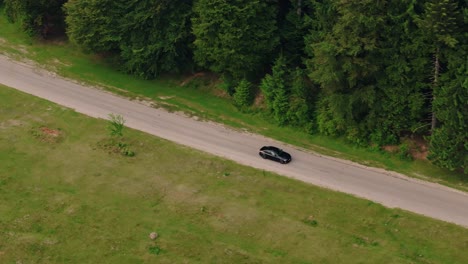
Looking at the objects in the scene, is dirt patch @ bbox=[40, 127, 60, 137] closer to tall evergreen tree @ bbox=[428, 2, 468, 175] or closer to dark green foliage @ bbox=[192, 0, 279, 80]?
dark green foliage @ bbox=[192, 0, 279, 80]

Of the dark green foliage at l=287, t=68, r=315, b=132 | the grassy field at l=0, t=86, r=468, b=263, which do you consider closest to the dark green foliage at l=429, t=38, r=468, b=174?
the grassy field at l=0, t=86, r=468, b=263

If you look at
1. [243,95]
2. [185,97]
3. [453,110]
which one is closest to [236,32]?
[243,95]

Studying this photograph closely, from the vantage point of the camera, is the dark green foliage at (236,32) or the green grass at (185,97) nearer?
the green grass at (185,97)

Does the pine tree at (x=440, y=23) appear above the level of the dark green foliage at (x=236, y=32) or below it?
above

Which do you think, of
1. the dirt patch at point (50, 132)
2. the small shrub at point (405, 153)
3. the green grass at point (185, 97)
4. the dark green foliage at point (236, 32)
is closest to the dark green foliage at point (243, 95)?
the green grass at point (185, 97)

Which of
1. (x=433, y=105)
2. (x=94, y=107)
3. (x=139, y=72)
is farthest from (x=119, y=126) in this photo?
(x=433, y=105)

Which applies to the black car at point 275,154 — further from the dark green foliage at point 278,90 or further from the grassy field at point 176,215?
the dark green foliage at point 278,90

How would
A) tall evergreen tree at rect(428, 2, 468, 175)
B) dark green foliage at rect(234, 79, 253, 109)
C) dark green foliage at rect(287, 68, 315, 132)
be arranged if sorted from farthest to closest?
dark green foliage at rect(234, 79, 253, 109), dark green foliage at rect(287, 68, 315, 132), tall evergreen tree at rect(428, 2, 468, 175)
